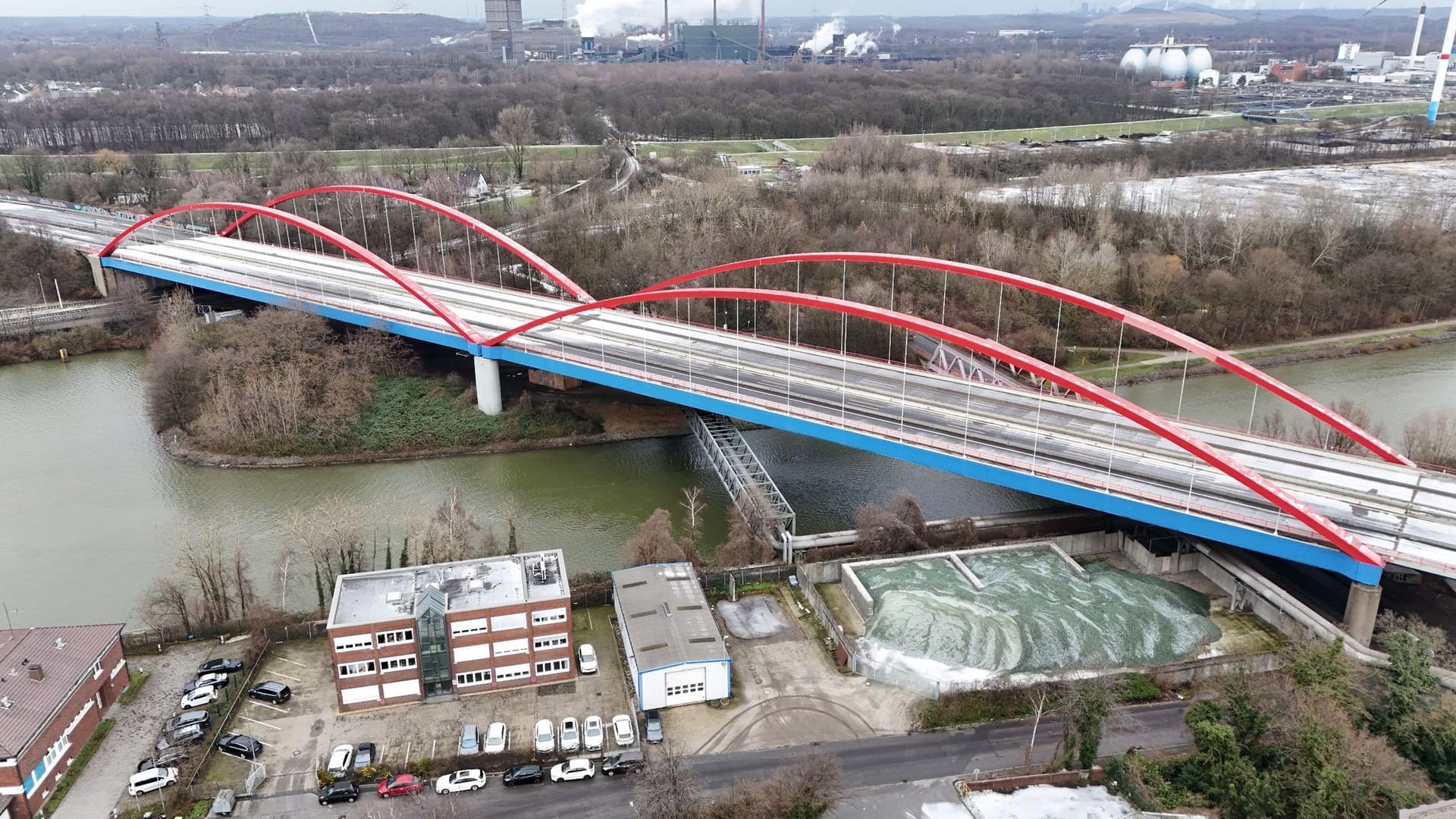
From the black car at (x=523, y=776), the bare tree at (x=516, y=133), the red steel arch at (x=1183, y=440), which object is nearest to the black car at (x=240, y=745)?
the black car at (x=523, y=776)

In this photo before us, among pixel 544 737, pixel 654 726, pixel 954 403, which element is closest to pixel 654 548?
pixel 654 726

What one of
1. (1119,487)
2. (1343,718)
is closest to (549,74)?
(1119,487)

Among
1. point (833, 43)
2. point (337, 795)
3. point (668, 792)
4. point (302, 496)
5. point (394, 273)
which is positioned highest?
point (833, 43)

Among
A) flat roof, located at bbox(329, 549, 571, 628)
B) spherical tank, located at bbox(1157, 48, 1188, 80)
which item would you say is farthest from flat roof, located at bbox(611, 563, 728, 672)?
spherical tank, located at bbox(1157, 48, 1188, 80)

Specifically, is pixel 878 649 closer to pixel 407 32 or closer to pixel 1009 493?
pixel 1009 493

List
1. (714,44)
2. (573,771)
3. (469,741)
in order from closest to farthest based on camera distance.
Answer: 1. (573,771)
2. (469,741)
3. (714,44)

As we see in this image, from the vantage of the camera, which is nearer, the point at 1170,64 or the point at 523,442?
the point at 523,442

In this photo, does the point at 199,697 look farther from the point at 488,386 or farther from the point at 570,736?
the point at 488,386
